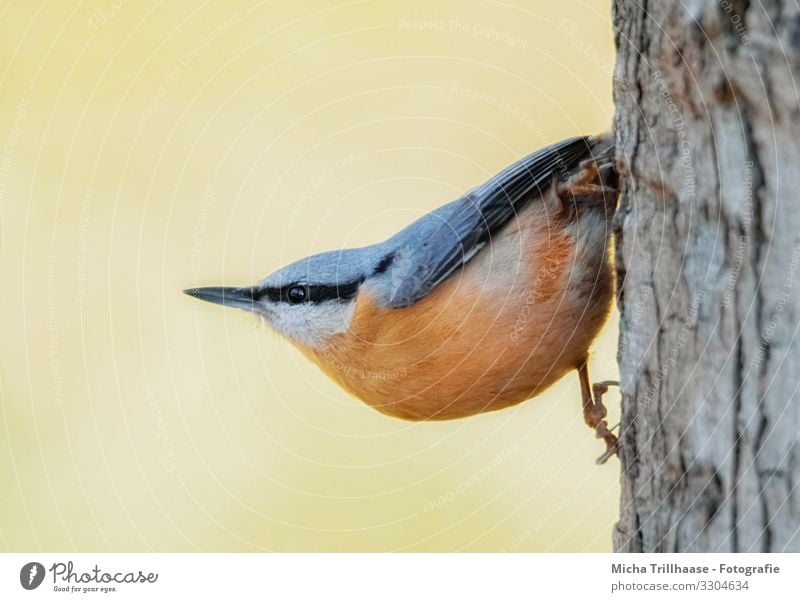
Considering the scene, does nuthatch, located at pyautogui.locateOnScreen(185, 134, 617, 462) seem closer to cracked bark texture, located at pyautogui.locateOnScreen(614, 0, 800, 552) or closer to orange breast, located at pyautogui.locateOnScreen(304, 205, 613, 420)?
orange breast, located at pyautogui.locateOnScreen(304, 205, 613, 420)

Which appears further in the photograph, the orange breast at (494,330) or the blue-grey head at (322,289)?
the blue-grey head at (322,289)

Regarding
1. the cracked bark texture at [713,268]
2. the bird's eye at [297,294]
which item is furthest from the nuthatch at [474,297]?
the cracked bark texture at [713,268]

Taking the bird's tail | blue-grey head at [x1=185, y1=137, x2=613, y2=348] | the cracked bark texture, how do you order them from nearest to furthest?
the cracked bark texture → the bird's tail → blue-grey head at [x1=185, y1=137, x2=613, y2=348]

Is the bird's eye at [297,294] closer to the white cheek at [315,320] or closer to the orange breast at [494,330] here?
the white cheek at [315,320]

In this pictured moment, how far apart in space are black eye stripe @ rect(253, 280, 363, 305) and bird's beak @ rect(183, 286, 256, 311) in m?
0.04

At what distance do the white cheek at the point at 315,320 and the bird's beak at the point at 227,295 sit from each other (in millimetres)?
61

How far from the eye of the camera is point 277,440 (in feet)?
6.47

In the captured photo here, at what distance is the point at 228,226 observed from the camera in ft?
6.34

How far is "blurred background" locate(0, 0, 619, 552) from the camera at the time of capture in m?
1.89

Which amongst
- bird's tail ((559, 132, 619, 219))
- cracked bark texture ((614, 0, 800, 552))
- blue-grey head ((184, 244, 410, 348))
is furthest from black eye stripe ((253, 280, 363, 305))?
cracked bark texture ((614, 0, 800, 552))

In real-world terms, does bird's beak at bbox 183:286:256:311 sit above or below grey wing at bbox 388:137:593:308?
below

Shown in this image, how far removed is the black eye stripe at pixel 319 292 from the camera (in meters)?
1.91

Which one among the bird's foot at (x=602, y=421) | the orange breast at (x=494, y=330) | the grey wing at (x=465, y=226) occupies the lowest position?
the bird's foot at (x=602, y=421)
